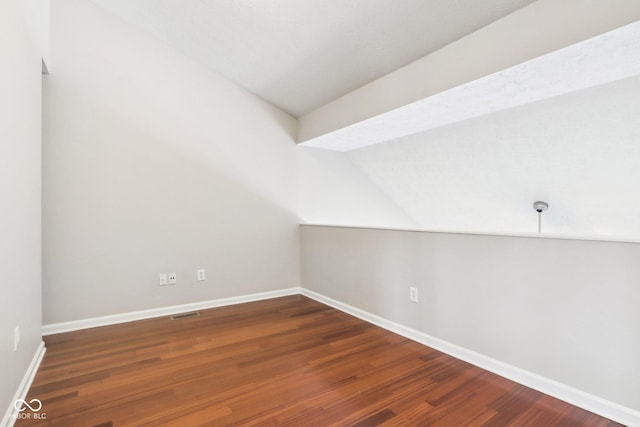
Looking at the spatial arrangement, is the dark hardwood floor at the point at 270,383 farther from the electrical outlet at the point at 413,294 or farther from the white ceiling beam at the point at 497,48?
the white ceiling beam at the point at 497,48

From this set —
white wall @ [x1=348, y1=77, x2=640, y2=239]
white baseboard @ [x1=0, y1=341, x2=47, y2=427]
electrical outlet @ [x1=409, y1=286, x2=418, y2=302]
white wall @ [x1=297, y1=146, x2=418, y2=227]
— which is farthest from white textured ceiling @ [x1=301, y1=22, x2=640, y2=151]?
white baseboard @ [x1=0, y1=341, x2=47, y2=427]

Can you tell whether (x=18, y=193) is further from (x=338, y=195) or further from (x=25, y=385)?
(x=338, y=195)

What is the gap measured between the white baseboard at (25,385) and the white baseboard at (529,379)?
2460 millimetres

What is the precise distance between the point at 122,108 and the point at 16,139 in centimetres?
138

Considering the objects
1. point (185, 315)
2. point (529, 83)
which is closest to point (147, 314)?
point (185, 315)

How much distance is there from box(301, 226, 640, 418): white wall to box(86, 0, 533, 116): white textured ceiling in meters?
1.45

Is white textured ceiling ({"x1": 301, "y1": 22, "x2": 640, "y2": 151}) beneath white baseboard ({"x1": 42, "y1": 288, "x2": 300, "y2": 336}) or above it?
above

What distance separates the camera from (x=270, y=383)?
1.91 metres

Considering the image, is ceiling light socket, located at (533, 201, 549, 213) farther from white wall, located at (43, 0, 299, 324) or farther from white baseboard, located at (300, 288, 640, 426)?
white wall, located at (43, 0, 299, 324)

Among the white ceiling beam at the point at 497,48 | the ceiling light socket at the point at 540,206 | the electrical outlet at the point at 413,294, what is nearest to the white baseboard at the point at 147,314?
the electrical outlet at the point at 413,294

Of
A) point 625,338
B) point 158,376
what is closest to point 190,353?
point 158,376

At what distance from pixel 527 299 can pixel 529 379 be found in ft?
1.54

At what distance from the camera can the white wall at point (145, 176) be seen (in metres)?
2.71

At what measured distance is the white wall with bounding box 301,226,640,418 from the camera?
158cm
